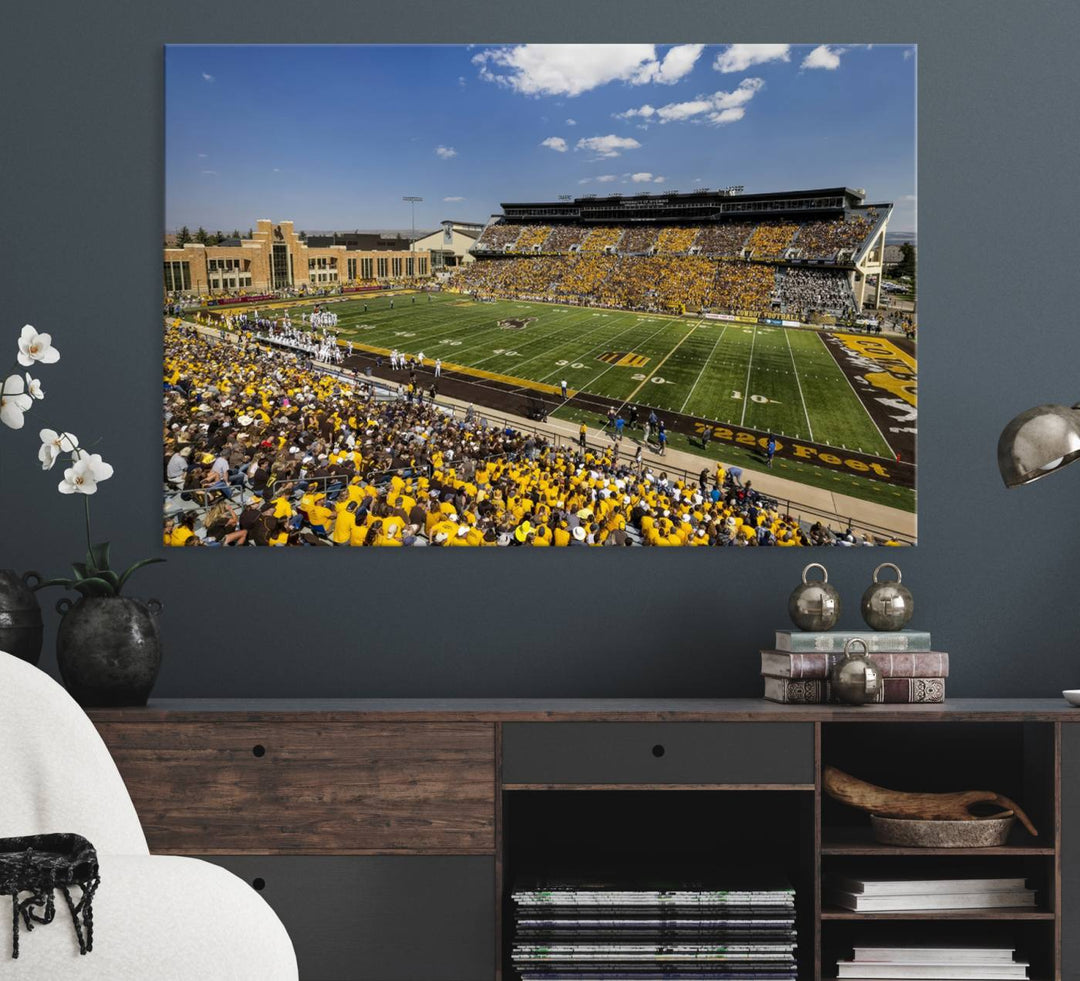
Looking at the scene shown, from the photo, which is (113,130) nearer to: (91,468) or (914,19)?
(91,468)

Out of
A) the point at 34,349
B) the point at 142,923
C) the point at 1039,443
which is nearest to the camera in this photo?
the point at 142,923

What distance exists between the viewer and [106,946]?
143 centimetres

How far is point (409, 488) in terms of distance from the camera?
2.82 m

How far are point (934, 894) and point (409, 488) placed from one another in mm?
1500

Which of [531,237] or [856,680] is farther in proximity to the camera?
[531,237]

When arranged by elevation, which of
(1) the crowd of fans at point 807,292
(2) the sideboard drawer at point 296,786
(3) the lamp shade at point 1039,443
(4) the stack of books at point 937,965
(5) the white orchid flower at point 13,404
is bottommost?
(4) the stack of books at point 937,965

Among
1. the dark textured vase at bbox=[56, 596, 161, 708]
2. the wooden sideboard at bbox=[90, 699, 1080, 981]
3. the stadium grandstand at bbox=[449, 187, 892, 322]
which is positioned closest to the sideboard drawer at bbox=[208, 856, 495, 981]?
the wooden sideboard at bbox=[90, 699, 1080, 981]

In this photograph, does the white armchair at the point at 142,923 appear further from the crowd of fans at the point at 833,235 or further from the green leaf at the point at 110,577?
the crowd of fans at the point at 833,235

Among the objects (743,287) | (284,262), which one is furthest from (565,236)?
(284,262)

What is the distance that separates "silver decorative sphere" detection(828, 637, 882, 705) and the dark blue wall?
37 cm

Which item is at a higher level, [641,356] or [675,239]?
[675,239]

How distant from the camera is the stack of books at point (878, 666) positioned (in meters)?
2.49

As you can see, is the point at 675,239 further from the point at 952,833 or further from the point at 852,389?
the point at 952,833

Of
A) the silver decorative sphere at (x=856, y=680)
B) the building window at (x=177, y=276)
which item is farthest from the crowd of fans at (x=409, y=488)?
the silver decorative sphere at (x=856, y=680)
